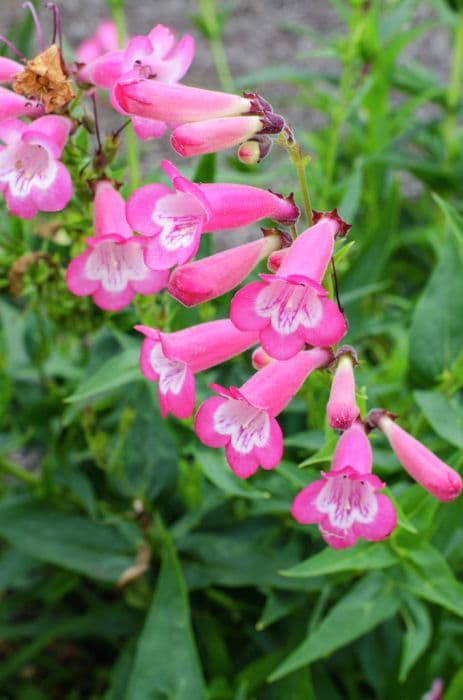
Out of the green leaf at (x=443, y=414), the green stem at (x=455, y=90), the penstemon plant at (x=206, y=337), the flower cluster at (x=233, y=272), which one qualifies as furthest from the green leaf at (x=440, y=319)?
the green stem at (x=455, y=90)

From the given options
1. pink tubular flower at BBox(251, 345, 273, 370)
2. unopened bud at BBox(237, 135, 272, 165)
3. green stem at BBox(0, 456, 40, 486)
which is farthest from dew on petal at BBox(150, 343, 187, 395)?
green stem at BBox(0, 456, 40, 486)

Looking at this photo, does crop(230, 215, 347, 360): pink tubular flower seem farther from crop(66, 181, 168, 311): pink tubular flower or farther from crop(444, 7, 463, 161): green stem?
crop(444, 7, 463, 161): green stem

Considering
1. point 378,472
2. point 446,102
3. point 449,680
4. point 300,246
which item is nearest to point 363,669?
point 449,680

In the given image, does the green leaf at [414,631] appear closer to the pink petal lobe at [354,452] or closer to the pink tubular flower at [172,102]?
the pink petal lobe at [354,452]

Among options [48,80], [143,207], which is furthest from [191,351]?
[48,80]

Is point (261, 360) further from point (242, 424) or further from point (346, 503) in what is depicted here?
point (346, 503)
